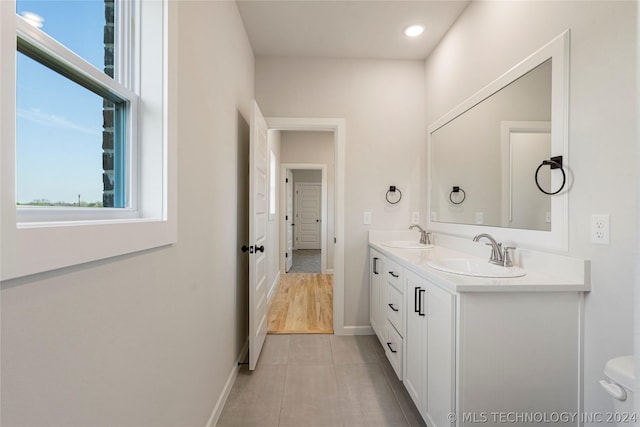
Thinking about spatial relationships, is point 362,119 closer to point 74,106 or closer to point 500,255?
point 500,255

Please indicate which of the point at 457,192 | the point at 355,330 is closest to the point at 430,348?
the point at 457,192

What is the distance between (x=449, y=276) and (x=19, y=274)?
137cm

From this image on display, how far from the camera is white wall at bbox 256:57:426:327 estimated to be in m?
2.69

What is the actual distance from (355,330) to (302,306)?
0.91 meters

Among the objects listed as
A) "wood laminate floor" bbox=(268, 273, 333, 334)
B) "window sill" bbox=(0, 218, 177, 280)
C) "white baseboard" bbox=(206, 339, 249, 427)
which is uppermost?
"window sill" bbox=(0, 218, 177, 280)

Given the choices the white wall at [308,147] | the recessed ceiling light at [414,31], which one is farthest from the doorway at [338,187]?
the white wall at [308,147]

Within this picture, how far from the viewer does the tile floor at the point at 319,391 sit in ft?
5.22

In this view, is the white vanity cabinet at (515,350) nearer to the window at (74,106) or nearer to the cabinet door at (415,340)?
the cabinet door at (415,340)

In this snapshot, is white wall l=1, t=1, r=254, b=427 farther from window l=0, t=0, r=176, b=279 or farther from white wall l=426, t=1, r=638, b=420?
white wall l=426, t=1, r=638, b=420

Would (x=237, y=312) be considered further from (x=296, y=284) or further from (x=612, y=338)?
(x=296, y=284)

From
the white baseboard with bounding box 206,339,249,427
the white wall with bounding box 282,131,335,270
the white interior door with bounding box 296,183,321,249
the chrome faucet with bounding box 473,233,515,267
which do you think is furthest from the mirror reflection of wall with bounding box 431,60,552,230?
the white interior door with bounding box 296,183,321,249

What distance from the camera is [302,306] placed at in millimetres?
3400

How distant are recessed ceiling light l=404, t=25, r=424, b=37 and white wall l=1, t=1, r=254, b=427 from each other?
4.44 feet

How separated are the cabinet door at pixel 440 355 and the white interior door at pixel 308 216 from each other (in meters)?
6.58
